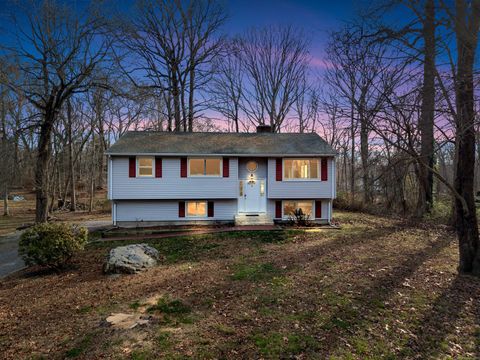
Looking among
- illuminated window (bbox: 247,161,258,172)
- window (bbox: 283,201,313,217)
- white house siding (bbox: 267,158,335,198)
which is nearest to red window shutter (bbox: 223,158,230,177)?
illuminated window (bbox: 247,161,258,172)

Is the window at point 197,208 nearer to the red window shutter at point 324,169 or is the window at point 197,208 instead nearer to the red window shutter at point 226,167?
the red window shutter at point 226,167

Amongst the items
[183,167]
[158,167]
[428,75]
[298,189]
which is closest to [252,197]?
[298,189]

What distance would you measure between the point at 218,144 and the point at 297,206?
5662mm

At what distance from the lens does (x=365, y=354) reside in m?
3.85

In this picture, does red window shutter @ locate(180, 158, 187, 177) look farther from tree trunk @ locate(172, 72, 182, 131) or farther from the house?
tree trunk @ locate(172, 72, 182, 131)

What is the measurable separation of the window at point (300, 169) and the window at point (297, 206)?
1431 mm

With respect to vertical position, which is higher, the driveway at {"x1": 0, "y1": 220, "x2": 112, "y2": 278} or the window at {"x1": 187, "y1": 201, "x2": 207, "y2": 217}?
the window at {"x1": 187, "y1": 201, "x2": 207, "y2": 217}

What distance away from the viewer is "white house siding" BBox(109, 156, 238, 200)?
13.3 metres

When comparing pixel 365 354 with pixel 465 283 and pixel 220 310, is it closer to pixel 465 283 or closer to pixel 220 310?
pixel 220 310

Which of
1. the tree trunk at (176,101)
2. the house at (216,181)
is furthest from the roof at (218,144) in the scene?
the tree trunk at (176,101)

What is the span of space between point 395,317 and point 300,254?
4208mm

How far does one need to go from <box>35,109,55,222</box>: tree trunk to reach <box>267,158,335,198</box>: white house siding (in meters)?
11.5

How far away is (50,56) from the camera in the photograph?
1238cm

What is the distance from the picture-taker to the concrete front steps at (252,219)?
45.1ft
